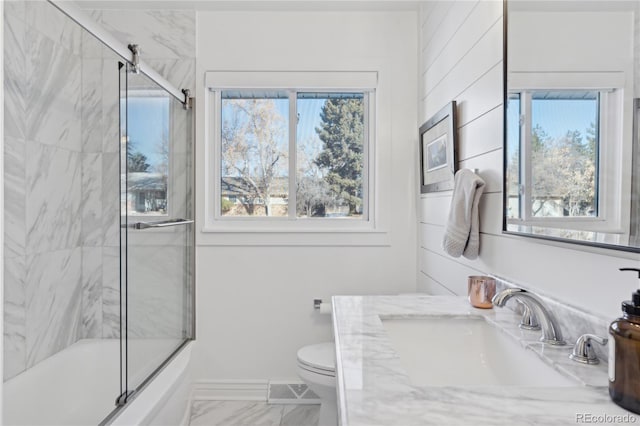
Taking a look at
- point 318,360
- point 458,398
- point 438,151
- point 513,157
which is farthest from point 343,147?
point 458,398

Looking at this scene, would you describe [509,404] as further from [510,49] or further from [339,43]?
[339,43]

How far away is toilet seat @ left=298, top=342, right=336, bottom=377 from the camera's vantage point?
185 centimetres

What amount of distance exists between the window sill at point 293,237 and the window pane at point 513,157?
1.21 m

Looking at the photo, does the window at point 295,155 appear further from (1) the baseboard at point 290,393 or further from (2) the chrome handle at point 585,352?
(2) the chrome handle at point 585,352

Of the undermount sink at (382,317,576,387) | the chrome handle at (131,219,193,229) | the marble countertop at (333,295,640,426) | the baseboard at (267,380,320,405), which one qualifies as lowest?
the baseboard at (267,380,320,405)

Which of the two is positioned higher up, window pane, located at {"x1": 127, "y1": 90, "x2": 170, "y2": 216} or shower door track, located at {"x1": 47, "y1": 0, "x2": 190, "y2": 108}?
shower door track, located at {"x1": 47, "y1": 0, "x2": 190, "y2": 108}

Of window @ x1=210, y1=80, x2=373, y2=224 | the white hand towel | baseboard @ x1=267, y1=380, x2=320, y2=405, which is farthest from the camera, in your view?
window @ x1=210, y1=80, x2=373, y2=224

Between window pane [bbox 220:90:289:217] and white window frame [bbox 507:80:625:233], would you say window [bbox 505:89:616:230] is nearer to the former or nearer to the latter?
white window frame [bbox 507:80:625:233]

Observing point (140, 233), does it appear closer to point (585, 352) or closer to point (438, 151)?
point (438, 151)

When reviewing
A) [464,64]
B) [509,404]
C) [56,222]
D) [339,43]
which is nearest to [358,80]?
[339,43]

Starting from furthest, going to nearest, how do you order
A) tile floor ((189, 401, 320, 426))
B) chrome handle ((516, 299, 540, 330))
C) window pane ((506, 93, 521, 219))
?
1. tile floor ((189, 401, 320, 426))
2. window pane ((506, 93, 521, 219))
3. chrome handle ((516, 299, 540, 330))

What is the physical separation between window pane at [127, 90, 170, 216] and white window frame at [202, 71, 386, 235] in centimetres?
36

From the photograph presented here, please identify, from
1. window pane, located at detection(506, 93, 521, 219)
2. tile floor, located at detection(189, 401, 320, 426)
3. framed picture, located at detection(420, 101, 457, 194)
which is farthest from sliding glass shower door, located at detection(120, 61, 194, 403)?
window pane, located at detection(506, 93, 521, 219)

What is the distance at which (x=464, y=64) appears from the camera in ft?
5.46
